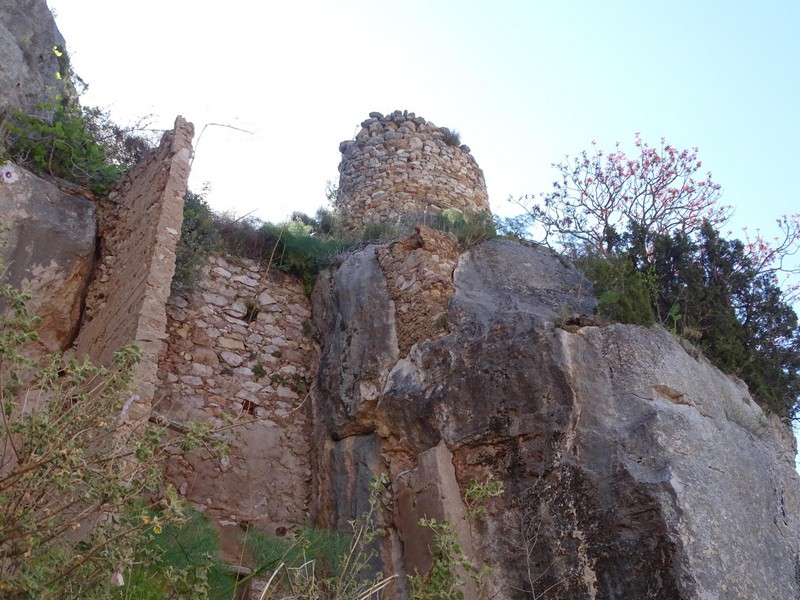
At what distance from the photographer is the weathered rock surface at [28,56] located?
782 cm

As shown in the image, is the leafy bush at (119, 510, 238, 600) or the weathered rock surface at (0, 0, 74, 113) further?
the weathered rock surface at (0, 0, 74, 113)

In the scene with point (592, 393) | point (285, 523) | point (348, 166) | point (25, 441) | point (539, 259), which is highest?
point (348, 166)

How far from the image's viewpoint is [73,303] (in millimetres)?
6789

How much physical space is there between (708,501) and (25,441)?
4.02m

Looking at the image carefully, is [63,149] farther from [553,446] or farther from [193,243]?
[553,446]

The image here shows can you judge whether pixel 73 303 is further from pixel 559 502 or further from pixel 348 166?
pixel 348 166

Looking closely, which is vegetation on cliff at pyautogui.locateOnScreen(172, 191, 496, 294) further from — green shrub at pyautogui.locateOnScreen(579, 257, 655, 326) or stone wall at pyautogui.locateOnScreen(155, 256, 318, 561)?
green shrub at pyautogui.locateOnScreen(579, 257, 655, 326)

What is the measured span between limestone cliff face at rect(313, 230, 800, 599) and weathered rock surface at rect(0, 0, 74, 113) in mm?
3720

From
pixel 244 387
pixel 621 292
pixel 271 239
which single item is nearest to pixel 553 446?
pixel 621 292

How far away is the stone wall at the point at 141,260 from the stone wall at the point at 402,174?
373 centimetres

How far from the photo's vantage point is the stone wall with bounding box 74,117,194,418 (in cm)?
557

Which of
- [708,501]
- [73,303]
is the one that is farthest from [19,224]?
[708,501]

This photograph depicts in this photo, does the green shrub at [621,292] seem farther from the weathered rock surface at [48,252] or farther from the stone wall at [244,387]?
the weathered rock surface at [48,252]

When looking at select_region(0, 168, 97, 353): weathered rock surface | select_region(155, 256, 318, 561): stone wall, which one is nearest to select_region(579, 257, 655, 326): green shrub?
select_region(155, 256, 318, 561): stone wall
